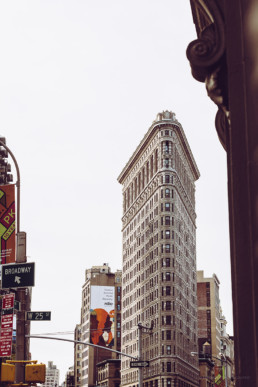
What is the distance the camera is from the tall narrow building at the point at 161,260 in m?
136

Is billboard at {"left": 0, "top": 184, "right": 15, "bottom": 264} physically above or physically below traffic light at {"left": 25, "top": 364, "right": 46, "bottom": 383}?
above

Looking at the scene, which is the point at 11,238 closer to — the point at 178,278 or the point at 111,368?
the point at 178,278

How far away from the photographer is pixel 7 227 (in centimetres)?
1869

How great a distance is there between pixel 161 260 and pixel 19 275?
122m

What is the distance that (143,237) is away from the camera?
508 feet

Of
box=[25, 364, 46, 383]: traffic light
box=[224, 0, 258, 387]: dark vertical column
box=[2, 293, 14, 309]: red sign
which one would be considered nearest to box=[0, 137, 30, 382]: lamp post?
box=[2, 293, 14, 309]: red sign

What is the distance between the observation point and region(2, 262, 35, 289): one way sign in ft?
55.9

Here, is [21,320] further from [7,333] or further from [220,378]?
[220,378]

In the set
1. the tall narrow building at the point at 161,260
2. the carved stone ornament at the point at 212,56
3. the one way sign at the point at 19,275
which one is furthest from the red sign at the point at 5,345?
the tall narrow building at the point at 161,260

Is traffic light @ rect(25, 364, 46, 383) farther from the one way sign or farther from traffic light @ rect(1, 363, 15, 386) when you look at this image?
the one way sign

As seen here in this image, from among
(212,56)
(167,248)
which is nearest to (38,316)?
(212,56)

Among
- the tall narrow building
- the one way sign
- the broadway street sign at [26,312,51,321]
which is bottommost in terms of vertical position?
the broadway street sign at [26,312,51,321]

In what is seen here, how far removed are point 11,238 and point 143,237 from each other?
5385 inches

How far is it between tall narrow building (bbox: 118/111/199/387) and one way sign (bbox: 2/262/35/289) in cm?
11889
